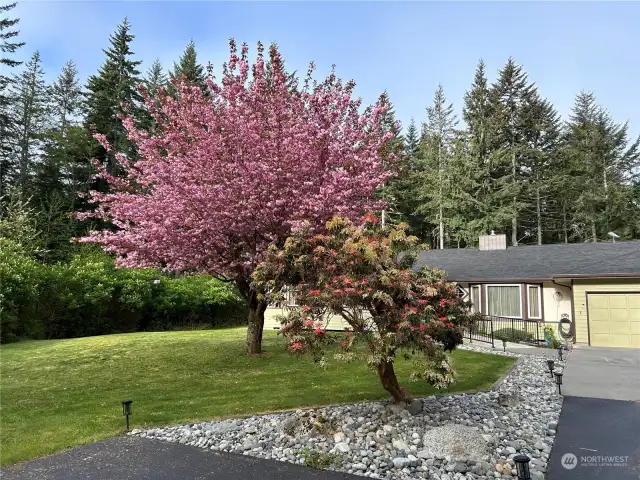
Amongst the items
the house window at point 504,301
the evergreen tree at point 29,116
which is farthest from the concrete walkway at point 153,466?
the evergreen tree at point 29,116

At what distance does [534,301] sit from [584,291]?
2061mm

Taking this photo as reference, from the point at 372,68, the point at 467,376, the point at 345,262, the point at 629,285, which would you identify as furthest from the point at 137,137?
the point at 629,285

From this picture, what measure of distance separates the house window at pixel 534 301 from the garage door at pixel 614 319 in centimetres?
186

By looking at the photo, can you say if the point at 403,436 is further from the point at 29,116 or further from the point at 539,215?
the point at 29,116

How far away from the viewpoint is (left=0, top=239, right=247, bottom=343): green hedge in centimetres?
1568

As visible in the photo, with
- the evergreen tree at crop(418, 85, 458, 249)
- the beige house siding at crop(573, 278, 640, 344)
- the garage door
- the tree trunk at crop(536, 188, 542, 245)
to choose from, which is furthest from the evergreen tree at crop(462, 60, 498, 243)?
the garage door

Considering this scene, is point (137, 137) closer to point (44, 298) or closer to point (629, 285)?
point (44, 298)

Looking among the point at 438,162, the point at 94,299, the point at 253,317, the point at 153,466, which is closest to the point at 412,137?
the point at 438,162

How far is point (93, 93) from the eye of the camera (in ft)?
105

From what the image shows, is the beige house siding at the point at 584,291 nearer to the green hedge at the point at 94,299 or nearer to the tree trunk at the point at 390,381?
the tree trunk at the point at 390,381

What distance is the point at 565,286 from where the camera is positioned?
639 inches

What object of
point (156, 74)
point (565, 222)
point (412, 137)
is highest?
point (156, 74)

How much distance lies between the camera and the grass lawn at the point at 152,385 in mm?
6316

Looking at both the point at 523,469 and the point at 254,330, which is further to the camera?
the point at 254,330
